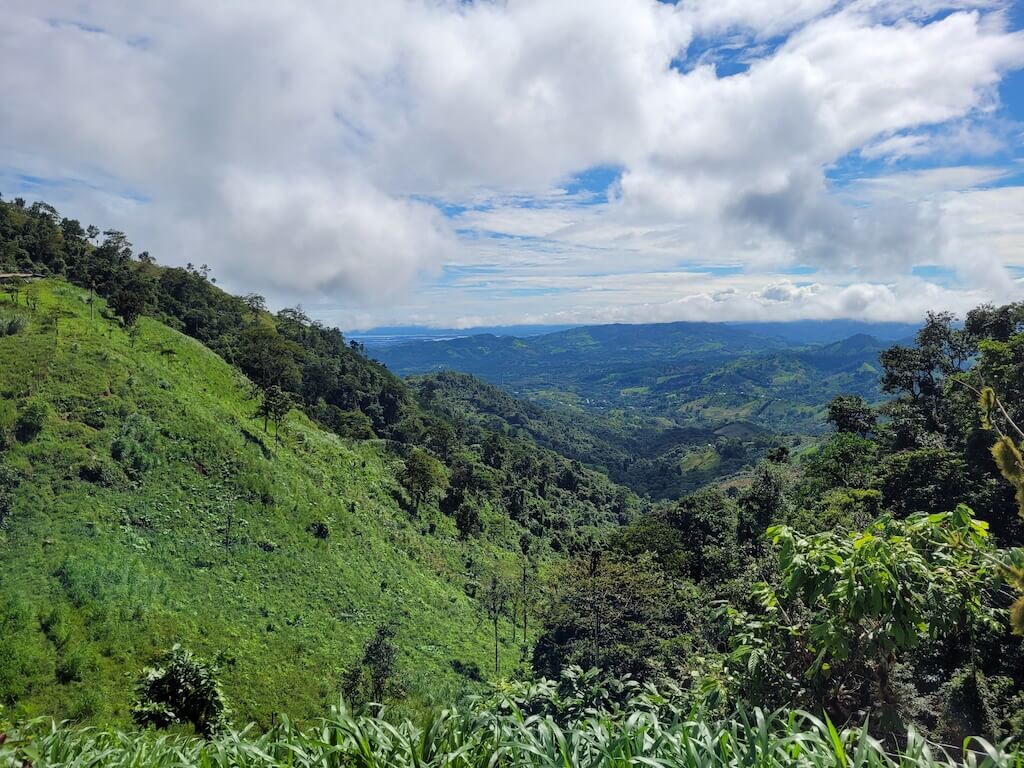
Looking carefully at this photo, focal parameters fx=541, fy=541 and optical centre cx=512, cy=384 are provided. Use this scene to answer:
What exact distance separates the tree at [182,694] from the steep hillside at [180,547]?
9.23 feet

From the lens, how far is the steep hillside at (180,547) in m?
17.4

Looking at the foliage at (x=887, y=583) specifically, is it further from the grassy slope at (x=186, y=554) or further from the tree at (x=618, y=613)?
the tree at (x=618, y=613)

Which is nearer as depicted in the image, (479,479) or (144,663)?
(144,663)

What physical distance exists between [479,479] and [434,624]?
28259mm

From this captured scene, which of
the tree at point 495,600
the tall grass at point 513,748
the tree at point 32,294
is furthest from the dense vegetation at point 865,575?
the tree at point 32,294

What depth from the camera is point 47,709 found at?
544 inches

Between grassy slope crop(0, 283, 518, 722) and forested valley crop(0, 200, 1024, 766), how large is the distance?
5.3 inches

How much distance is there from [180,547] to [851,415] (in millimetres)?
45323

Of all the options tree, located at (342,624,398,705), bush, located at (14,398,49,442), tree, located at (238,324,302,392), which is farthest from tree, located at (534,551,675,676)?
tree, located at (238,324,302,392)

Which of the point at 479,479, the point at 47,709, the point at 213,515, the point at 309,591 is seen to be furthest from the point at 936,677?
the point at 479,479

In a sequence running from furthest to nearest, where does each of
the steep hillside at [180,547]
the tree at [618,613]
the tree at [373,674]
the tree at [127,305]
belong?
1. the tree at [127,305]
2. the tree at [618,613]
3. the tree at [373,674]
4. the steep hillside at [180,547]

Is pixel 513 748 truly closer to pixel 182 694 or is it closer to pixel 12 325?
pixel 182 694

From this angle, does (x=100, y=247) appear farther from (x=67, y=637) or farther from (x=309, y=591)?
(x=67, y=637)

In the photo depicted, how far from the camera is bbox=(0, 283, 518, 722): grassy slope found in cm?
1712
